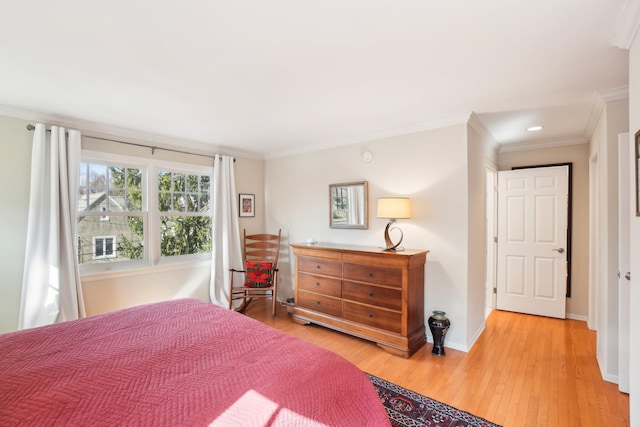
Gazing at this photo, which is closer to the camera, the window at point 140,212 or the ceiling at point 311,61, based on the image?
the ceiling at point 311,61

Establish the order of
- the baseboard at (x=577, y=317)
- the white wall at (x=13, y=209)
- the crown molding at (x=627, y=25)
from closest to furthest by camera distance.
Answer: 1. the crown molding at (x=627, y=25)
2. the white wall at (x=13, y=209)
3. the baseboard at (x=577, y=317)

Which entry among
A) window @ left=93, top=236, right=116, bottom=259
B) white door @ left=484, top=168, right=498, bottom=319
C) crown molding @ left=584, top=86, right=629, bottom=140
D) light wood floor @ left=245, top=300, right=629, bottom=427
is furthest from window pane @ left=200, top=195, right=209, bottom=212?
crown molding @ left=584, top=86, right=629, bottom=140

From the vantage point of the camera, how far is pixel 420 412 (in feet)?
6.64

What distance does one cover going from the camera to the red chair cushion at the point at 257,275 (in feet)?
13.3

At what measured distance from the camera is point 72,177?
3.01 meters

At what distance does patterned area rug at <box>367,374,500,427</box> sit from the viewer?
191 centimetres

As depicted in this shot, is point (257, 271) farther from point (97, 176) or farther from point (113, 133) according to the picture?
point (113, 133)

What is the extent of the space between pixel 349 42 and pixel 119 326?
2195 millimetres

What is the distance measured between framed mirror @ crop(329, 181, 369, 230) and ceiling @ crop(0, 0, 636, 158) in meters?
0.92

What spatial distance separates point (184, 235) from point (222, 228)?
0.51 m

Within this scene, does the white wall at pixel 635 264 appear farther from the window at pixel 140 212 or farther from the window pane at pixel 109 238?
the window pane at pixel 109 238

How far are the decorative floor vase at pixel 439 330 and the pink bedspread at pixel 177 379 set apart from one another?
1.83 m

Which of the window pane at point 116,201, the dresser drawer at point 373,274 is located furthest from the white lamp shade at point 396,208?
the window pane at point 116,201

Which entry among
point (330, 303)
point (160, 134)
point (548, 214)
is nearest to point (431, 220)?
point (330, 303)
